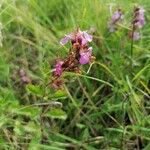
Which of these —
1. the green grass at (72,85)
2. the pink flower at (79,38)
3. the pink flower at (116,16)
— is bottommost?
the green grass at (72,85)

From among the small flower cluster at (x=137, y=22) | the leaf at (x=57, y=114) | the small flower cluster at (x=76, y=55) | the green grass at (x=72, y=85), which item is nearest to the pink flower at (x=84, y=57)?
the small flower cluster at (x=76, y=55)

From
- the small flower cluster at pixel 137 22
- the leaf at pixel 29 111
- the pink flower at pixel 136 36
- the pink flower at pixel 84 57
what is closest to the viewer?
the pink flower at pixel 84 57

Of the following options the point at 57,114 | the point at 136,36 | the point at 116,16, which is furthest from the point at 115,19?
the point at 57,114

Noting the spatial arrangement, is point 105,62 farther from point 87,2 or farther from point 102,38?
point 87,2

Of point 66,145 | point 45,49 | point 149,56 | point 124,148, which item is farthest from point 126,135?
point 45,49

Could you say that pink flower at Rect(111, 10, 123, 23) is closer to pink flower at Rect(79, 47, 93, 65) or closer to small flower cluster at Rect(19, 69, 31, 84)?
small flower cluster at Rect(19, 69, 31, 84)

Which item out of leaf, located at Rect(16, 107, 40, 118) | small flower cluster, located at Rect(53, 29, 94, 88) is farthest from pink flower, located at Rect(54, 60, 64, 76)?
leaf, located at Rect(16, 107, 40, 118)

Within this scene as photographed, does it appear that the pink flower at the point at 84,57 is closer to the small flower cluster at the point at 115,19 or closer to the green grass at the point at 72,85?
the green grass at the point at 72,85

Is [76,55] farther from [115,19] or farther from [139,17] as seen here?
[115,19]

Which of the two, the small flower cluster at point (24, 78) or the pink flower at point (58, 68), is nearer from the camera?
the pink flower at point (58, 68)
